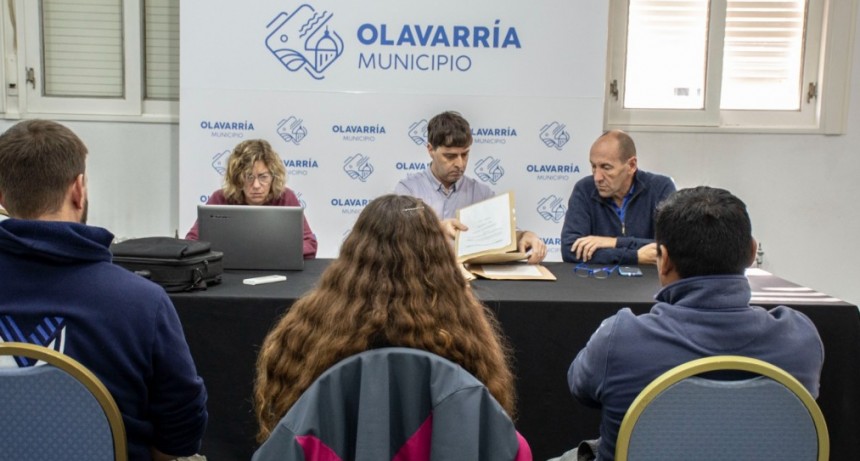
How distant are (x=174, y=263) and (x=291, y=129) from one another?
214 cm

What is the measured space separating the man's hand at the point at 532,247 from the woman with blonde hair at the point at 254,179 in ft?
2.96

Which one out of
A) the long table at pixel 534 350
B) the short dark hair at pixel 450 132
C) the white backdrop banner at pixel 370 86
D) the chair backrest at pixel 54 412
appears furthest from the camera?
the white backdrop banner at pixel 370 86

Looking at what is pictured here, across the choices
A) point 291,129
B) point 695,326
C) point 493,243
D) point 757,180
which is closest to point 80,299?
point 695,326

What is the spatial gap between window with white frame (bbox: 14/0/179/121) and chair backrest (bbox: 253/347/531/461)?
407 cm

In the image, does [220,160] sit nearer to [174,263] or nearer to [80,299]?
[174,263]

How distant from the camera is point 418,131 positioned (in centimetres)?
459

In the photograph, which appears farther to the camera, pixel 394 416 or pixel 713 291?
pixel 713 291

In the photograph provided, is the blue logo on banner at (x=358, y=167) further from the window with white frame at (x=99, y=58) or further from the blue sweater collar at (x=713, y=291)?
the blue sweater collar at (x=713, y=291)

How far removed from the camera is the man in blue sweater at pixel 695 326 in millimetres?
1561

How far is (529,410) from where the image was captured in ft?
8.37

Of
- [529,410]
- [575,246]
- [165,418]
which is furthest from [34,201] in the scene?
[575,246]

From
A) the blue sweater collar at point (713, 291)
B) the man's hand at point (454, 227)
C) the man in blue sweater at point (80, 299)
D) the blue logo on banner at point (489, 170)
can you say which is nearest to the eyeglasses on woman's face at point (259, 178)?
the man's hand at point (454, 227)

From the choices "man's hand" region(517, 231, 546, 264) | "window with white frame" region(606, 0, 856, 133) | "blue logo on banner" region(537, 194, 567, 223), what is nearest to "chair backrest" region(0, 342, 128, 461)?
"man's hand" region(517, 231, 546, 264)

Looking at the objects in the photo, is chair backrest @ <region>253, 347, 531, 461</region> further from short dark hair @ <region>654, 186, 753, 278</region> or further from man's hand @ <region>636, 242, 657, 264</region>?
man's hand @ <region>636, 242, 657, 264</region>
